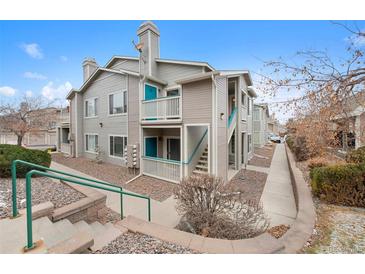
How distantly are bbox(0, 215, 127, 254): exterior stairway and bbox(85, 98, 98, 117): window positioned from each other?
13.1 meters

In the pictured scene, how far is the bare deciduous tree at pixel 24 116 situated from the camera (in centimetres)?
1462

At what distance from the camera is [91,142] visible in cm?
1552

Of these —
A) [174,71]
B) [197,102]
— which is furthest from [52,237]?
[174,71]

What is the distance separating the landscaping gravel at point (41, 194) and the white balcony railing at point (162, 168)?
180 inches

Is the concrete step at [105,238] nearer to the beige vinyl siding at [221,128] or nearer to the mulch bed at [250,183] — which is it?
the mulch bed at [250,183]

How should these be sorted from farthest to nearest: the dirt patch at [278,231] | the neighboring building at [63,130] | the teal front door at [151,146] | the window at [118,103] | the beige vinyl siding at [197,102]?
the neighboring building at [63,130], the window at [118,103], the teal front door at [151,146], the beige vinyl siding at [197,102], the dirt patch at [278,231]

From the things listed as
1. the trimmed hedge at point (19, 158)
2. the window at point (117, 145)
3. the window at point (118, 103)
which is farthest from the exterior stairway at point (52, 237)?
the window at point (118, 103)

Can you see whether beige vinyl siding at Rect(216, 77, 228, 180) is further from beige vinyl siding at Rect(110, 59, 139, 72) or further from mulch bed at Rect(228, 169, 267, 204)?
beige vinyl siding at Rect(110, 59, 139, 72)

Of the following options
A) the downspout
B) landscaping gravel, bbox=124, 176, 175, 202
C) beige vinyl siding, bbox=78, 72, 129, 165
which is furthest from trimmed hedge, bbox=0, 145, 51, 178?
the downspout

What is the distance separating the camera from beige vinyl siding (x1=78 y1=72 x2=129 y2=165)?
1238 centimetres

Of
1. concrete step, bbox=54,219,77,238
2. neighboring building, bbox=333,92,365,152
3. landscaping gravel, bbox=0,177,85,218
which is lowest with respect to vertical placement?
concrete step, bbox=54,219,77,238

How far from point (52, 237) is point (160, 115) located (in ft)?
23.1

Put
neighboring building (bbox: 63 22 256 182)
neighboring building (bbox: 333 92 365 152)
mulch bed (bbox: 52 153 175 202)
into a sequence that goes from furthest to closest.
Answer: neighboring building (bbox: 63 22 256 182) < mulch bed (bbox: 52 153 175 202) < neighboring building (bbox: 333 92 365 152)
